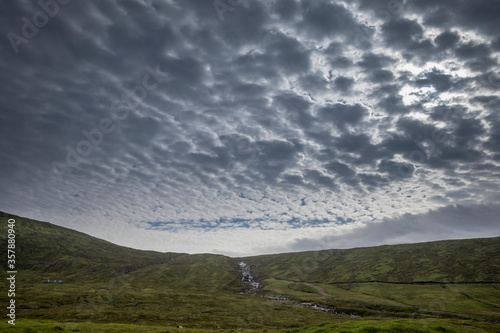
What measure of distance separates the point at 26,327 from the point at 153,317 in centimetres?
3660

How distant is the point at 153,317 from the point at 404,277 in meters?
163

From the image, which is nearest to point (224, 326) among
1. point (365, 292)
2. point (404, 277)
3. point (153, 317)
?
point (153, 317)

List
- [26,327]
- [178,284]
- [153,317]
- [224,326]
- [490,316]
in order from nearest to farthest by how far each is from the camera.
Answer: [26,327] → [224,326] → [153,317] → [490,316] → [178,284]

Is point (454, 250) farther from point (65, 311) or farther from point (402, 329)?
point (65, 311)

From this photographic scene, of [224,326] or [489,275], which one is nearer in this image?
[224,326]

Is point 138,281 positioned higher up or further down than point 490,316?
further down

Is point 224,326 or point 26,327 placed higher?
point 26,327

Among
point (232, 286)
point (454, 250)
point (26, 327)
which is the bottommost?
point (232, 286)

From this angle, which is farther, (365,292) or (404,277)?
(404,277)

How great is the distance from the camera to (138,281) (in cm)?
18188

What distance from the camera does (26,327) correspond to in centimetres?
3716

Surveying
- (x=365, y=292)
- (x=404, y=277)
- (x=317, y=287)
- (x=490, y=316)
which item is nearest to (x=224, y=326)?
(x=490, y=316)

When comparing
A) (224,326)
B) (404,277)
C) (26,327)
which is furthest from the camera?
(404,277)

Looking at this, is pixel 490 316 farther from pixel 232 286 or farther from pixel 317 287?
pixel 232 286
